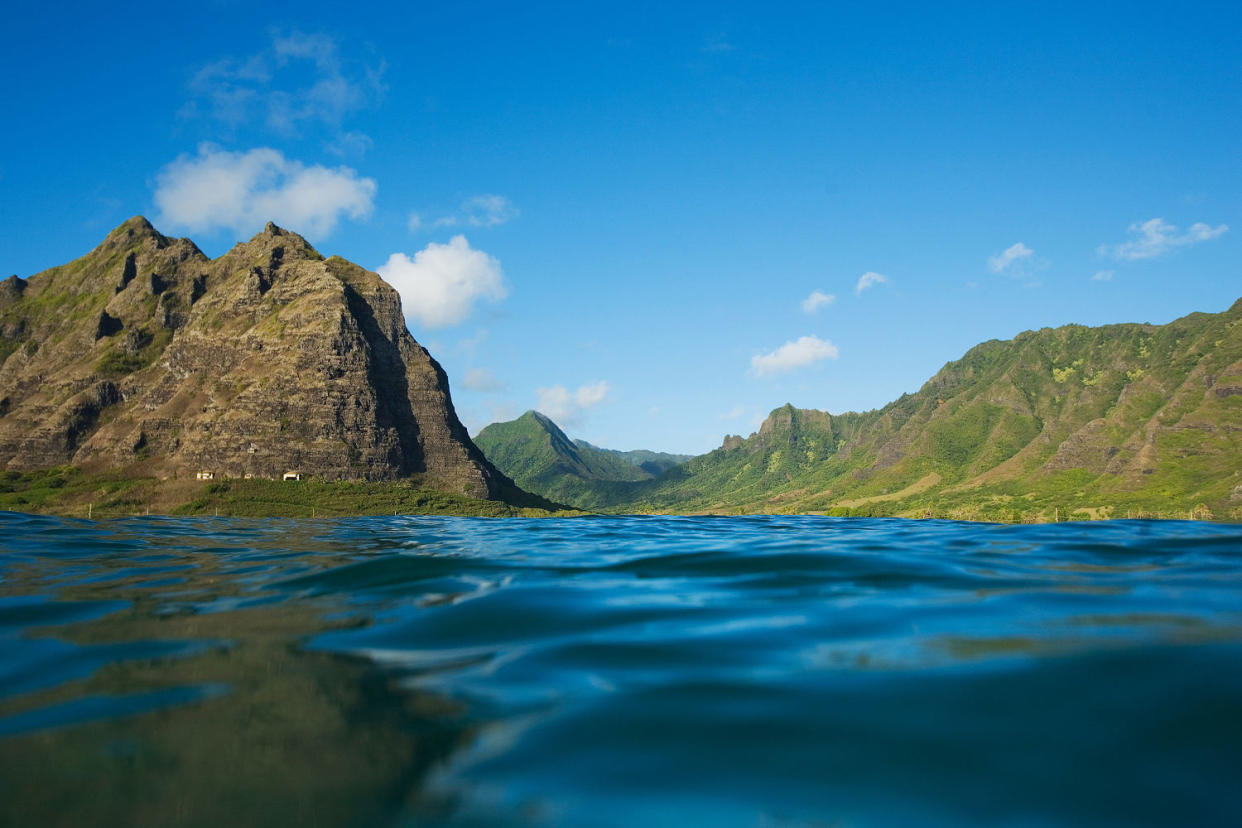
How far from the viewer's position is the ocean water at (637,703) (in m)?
3.17

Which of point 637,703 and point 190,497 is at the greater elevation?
point 637,703

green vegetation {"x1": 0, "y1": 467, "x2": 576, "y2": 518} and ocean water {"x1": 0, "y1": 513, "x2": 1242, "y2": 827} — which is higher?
ocean water {"x1": 0, "y1": 513, "x2": 1242, "y2": 827}

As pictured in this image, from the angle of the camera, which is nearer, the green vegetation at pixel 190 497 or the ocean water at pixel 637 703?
the ocean water at pixel 637 703

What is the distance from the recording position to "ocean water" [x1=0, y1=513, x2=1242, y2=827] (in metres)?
3.17

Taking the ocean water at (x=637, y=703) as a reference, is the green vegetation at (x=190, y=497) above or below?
below

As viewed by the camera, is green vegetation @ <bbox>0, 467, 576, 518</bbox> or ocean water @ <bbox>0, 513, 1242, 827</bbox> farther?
green vegetation @ <bbox>0, 467, 576, 518</bbox>

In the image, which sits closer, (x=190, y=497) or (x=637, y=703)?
(x=637, y=703)

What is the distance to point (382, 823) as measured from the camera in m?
3.01

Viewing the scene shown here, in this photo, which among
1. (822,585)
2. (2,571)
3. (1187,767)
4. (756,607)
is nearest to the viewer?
(1187,767)

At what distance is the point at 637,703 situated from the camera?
4.53 m

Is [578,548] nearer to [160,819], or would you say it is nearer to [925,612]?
[925,612]

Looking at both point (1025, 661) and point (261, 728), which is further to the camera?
point (1025, 661)

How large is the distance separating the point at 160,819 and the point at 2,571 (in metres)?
12.2

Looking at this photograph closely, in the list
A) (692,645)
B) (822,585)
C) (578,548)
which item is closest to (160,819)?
(692,645)
